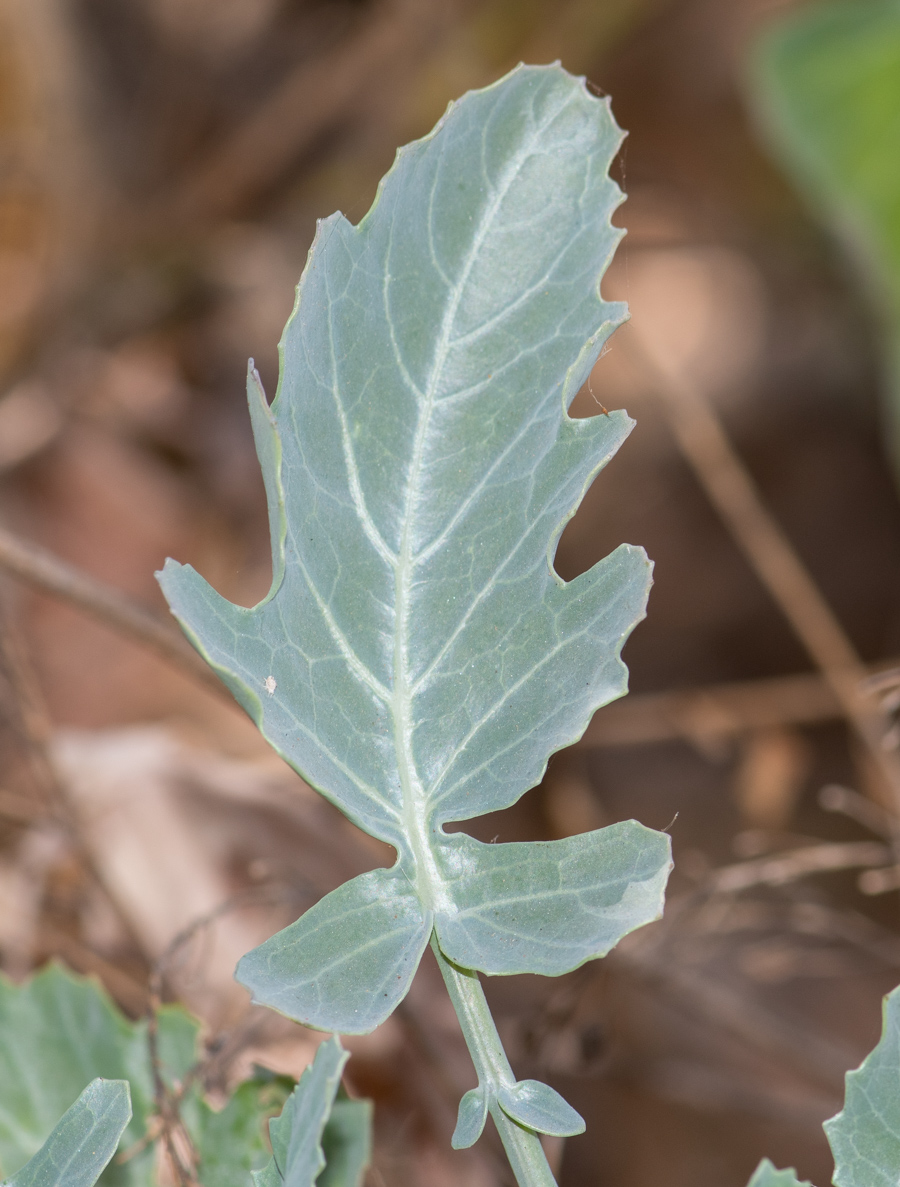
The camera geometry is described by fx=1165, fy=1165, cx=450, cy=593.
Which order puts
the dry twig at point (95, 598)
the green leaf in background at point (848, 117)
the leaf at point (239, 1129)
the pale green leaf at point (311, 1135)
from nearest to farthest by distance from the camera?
the pale green leaf at point (311, 1135) < the leaf at point (239, 1129) < the dry twig at point (95, 598) < the green leaf in background at point (848, 117)

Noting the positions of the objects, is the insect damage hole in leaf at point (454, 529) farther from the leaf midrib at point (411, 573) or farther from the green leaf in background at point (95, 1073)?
the green leaf in background at point (95, 1073)

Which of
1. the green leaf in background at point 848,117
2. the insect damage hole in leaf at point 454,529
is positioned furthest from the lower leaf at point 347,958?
the green leaf in background at point 848,117

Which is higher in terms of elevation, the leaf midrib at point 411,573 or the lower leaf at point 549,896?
the leaf midrib at point 411,573

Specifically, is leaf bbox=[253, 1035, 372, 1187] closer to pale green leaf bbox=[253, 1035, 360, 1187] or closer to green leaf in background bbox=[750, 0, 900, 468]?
pale green leaf bbox=[253, 1035, 360, 1187]

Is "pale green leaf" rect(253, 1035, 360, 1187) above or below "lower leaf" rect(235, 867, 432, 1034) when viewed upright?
below

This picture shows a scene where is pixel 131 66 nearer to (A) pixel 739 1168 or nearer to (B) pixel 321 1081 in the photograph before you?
(A) pixel 739 1168

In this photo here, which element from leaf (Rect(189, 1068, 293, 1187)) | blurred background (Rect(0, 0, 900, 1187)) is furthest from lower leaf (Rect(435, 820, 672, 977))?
blurred background (Rect(0, 0, 900, 1187))
